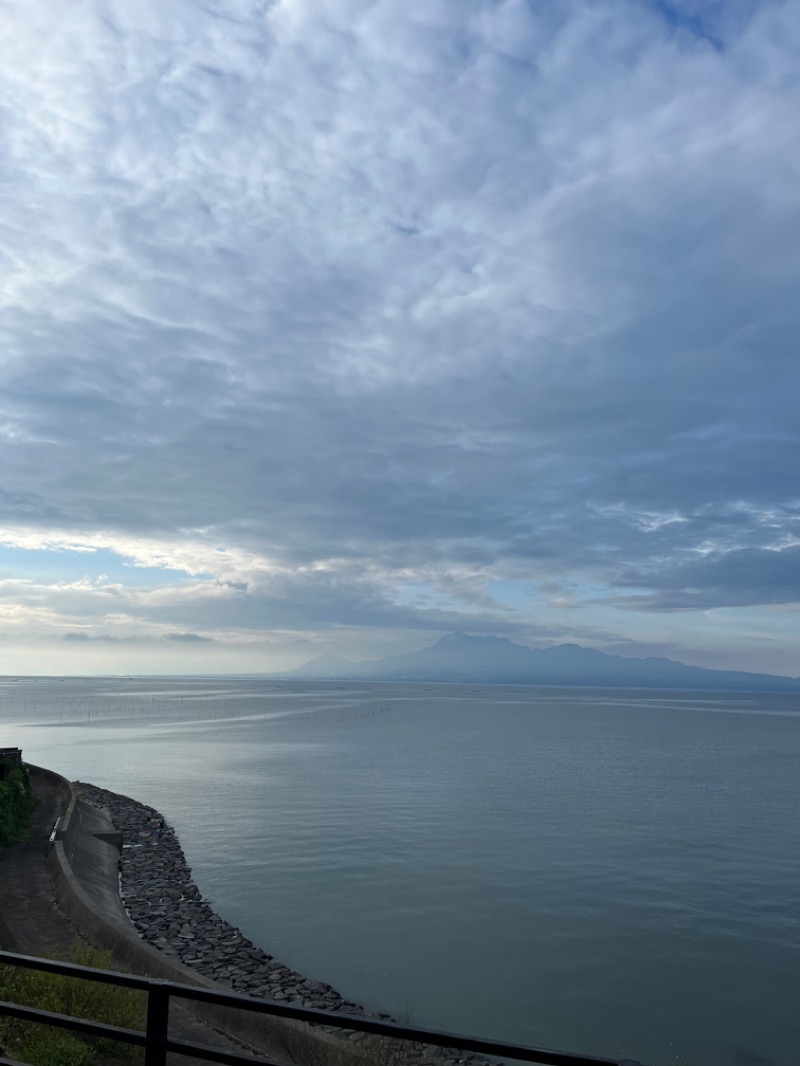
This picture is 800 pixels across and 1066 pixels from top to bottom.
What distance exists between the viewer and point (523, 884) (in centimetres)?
3161

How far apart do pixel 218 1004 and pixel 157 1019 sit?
1.70ft

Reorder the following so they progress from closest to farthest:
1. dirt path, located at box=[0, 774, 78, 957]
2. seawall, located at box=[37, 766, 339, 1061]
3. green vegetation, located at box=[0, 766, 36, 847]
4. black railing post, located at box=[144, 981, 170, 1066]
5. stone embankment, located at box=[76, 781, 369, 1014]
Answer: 1. black railing post, located at box=[144, 981, 170, 1066]
2. seawall, located at box=[37, 766, 339, 1061]
3. dirt path, located at box=[0, 774, 78, 957]
4. stone embankment, located at box=[76, 781, 369, 1014]
5. green vegetation, located at box=[0, 766, 36, 847]

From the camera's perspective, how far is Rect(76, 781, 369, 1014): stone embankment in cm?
2052

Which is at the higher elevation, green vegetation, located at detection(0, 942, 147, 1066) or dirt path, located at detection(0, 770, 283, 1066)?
green vegetation, located at detection(0, 942, 147, 1066)

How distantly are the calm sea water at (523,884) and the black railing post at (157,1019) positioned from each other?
16862mm

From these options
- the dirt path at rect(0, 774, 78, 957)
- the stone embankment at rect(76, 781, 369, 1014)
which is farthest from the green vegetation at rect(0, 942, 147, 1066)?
the stone embankment at rect(76, 781, 369, 1014)

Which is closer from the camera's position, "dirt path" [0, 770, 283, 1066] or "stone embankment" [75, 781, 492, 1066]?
"dirt path" [0, 770, 283, 1066]

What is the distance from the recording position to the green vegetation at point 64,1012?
9688 millimetres

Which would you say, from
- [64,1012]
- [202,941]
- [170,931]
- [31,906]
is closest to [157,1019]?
[64,1012]

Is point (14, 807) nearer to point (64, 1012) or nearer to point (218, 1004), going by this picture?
point (64, 1012)

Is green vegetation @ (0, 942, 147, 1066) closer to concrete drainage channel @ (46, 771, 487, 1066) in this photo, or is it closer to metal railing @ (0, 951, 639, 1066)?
concrete drainage channel @ (46, 771, 487, 1066)

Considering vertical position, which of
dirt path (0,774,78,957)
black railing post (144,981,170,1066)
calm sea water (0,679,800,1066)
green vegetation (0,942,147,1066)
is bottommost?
calm sea water (0,679,800,1066)

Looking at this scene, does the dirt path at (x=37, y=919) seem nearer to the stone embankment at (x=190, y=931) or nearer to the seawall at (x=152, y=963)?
the seawall at (x=152, y=963)

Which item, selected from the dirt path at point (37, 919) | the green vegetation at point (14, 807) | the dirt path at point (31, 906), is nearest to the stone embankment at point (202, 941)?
the dirt path at point (37, 919)
